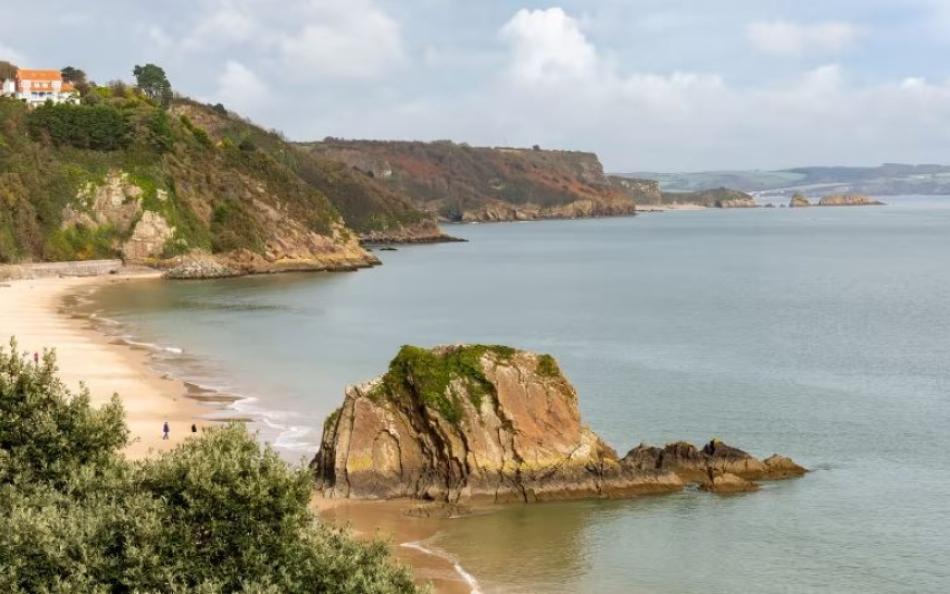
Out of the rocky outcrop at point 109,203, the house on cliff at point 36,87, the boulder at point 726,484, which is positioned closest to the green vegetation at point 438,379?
the boulder at point 726,484

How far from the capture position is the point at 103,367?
53.8 meters

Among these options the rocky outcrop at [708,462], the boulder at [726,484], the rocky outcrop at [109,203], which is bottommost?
the boulder at [726,484]

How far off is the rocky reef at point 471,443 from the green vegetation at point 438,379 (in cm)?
3

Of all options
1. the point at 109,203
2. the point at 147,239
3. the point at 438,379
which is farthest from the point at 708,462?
the point at 109,203

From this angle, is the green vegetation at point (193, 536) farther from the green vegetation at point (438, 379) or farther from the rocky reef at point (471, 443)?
the green vegetation at point (438, 379)

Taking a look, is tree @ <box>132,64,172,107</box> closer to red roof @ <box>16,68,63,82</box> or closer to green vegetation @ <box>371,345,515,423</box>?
red roof @ <box>16,68,63,82</box>

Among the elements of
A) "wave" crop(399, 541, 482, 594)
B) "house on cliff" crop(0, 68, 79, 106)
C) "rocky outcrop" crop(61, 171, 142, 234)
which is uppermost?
"house on cliff" crop(0, 68, 79, 106)

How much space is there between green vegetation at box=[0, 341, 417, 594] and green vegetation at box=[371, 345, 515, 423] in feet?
50.5

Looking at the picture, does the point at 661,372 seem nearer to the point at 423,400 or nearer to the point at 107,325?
the point at 423,400

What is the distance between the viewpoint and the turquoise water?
28453 mm

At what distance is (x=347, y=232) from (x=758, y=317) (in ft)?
241

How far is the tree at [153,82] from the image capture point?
540 ft

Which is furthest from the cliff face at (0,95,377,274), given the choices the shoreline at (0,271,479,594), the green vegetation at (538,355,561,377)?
the green vegetation at (538,355,561,377)

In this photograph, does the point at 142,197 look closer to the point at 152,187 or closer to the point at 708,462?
the point at 152,187
